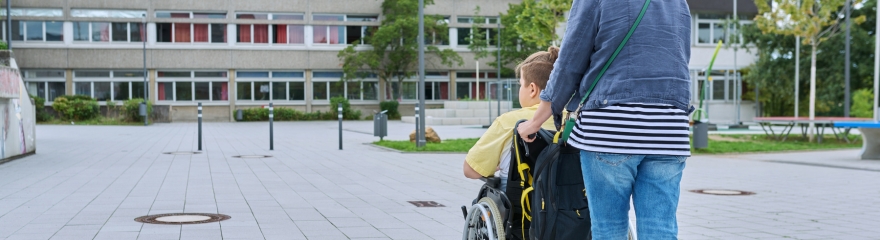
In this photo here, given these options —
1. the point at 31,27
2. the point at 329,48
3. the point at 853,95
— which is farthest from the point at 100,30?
the point at 853,95

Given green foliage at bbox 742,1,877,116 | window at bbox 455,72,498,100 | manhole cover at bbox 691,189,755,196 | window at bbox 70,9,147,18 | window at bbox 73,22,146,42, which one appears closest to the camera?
manhole cover at bbox 691,189,755,196

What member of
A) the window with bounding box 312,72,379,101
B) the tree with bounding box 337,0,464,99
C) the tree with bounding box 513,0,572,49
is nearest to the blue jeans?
the tree with bounding box 513,0,572,49

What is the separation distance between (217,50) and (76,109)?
1042 cm

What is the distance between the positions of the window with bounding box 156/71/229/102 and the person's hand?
44287 millimetres

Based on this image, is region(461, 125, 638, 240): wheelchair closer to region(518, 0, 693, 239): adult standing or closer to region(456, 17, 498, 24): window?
region(518, 0, 693, 239): adult standing

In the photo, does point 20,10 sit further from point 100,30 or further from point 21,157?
point 21,157

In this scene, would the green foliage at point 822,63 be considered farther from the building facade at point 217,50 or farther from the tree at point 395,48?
the tree at point 395,48

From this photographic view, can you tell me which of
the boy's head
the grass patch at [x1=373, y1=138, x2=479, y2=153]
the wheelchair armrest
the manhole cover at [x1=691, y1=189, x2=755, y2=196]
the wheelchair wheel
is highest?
the boy's head

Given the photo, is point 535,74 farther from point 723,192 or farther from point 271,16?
point 271,16

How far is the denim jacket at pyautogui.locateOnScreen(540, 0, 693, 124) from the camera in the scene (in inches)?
113

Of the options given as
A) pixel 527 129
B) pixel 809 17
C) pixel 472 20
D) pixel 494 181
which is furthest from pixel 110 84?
pixel 527 129

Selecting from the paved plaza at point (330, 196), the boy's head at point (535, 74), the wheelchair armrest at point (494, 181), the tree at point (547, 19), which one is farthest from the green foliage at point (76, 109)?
the boy's head at point (535, 74)

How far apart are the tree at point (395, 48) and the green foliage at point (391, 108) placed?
4.88 ft

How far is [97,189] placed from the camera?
9.66m
